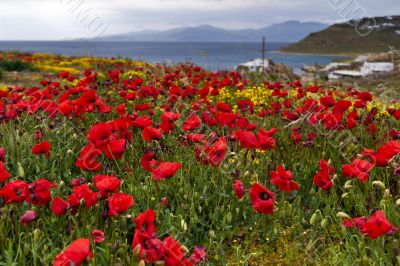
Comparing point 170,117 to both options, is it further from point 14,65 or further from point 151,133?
point 14,65

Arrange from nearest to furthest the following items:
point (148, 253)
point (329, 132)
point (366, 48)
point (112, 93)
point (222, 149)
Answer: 1. point (148, 253)
2. point (222, 149)
3. point (329, 132)
4. point (112, 93)
5. point (366, 48)

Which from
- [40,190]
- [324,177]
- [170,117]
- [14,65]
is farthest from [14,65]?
[324,177]

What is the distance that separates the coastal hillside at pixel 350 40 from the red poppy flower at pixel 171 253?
12949cm

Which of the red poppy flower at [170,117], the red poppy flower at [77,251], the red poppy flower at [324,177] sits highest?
the red poppy flower at [170,117]

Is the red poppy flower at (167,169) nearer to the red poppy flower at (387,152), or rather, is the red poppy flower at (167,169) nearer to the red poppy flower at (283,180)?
the red poppy flower at (283,180)

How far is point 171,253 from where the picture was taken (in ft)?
6.84

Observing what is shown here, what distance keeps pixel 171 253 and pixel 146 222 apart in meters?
0.29

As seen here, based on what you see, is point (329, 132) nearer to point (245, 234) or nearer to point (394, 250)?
point (245, 234)

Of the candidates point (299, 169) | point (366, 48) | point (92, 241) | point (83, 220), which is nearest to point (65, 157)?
point (83, 220)

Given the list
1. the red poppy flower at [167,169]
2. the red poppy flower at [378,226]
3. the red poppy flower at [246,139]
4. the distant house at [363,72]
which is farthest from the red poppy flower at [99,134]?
the distant house at [363,72]

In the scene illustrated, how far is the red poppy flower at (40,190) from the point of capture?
2.66 meters

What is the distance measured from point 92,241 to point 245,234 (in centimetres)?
130

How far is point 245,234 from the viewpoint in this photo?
354 cm

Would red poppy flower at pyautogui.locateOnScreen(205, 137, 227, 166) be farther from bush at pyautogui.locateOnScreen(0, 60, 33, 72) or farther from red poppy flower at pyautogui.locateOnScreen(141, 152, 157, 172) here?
bush at pyautogui.locateOnScreen(0, 60, 33, 72)
